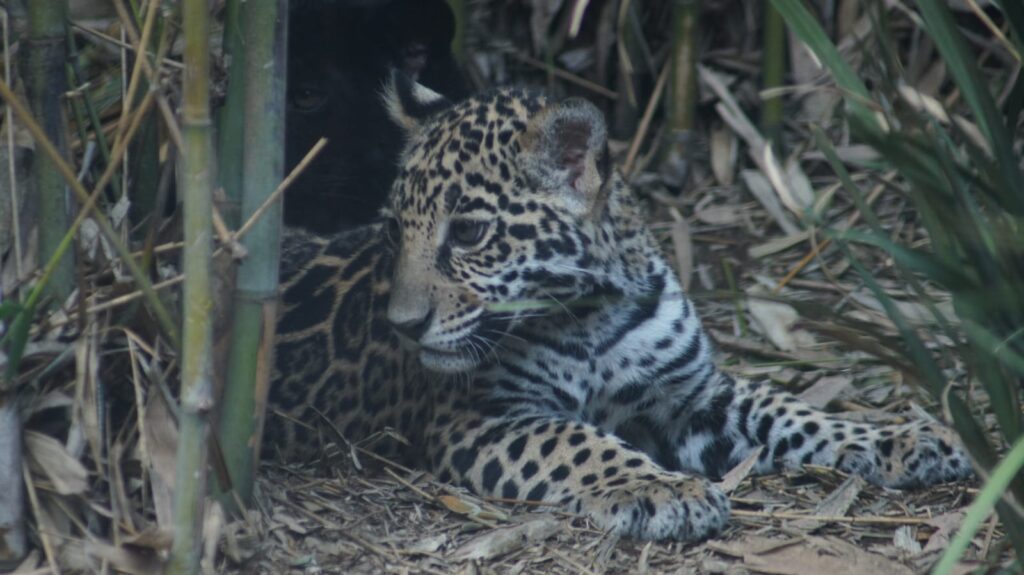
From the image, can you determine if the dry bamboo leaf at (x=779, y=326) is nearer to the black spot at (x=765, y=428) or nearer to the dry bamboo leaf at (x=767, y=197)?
the dry bamboo leaf at (x=767, y=197)

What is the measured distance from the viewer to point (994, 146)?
392 cm

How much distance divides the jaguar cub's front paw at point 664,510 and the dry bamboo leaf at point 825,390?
1.79 m

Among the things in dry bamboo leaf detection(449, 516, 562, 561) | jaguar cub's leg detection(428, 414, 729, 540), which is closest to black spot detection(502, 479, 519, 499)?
jaguar cub's leg detection(428, 414, 729, 540)

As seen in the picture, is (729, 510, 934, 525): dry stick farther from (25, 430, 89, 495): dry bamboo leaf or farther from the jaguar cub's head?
(25, 430, 89, 495): dry bamboo leaf

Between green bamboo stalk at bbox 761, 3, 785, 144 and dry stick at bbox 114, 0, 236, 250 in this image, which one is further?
green bamboo stalk at bbox 761, 3, 785, 144

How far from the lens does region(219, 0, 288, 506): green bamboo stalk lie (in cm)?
386

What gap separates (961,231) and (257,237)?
1.98 m

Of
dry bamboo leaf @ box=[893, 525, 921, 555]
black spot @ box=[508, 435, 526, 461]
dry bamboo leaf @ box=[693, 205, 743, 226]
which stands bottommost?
dry bamboo leaf @ box=[893, 525, 921, 555]

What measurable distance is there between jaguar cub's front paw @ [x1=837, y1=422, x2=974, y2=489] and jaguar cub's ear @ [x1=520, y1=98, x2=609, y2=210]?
1.51 m

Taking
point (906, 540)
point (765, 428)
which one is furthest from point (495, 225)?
point (906, 540)

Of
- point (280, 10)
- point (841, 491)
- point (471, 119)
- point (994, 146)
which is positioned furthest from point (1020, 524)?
point (471, 119)

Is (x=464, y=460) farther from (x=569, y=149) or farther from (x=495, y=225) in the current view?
(x=569, y=149)

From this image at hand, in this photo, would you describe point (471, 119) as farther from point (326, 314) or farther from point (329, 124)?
point (329, 124)

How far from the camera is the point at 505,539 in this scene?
15.5 feet
